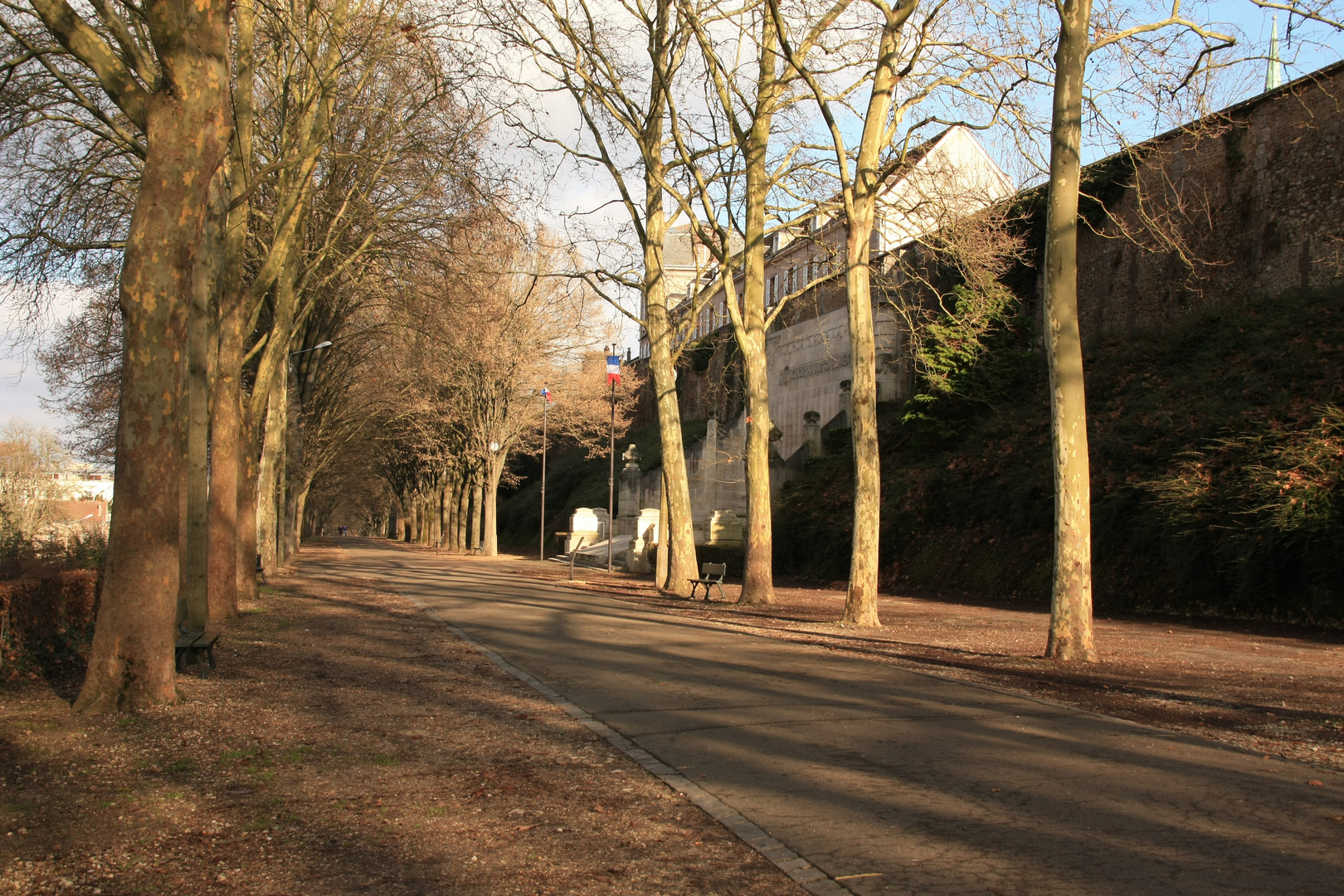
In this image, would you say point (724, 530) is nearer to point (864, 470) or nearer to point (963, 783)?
point (864, 470)

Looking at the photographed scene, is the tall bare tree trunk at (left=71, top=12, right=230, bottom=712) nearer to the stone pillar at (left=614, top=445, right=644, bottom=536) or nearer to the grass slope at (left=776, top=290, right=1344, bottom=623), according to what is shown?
the grass slope at (left=776, top=290, right=1344, bottom=623)

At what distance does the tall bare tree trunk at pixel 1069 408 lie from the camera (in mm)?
10789

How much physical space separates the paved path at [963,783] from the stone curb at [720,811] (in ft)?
0.27

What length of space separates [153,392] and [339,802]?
3.76 meters

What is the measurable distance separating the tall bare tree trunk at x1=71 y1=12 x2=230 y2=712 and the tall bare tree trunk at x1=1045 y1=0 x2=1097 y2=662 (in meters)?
8.23

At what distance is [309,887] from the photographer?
164 inches

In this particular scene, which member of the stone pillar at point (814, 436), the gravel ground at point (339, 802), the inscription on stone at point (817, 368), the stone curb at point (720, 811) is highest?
the inscription on stone at point (817, 368)

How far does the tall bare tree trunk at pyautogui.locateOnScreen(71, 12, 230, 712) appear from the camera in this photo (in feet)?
24.8

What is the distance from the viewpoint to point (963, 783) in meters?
5.89

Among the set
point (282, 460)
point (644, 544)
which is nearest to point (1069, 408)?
point (282, 460)

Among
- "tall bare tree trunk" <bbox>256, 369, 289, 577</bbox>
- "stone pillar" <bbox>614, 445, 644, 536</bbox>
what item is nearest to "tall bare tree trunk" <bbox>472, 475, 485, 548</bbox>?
"stone pillar" <bbox>614, 445, 644, 536</bbox>

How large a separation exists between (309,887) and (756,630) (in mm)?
11055

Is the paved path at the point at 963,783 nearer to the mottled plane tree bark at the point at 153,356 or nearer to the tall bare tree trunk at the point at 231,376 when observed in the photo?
the mottled plane tree bark at the point at 153,356

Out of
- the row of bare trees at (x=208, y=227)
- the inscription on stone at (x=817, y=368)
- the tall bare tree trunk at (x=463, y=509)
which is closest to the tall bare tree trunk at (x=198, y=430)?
the row of bare trees at (x=208, y=227)
